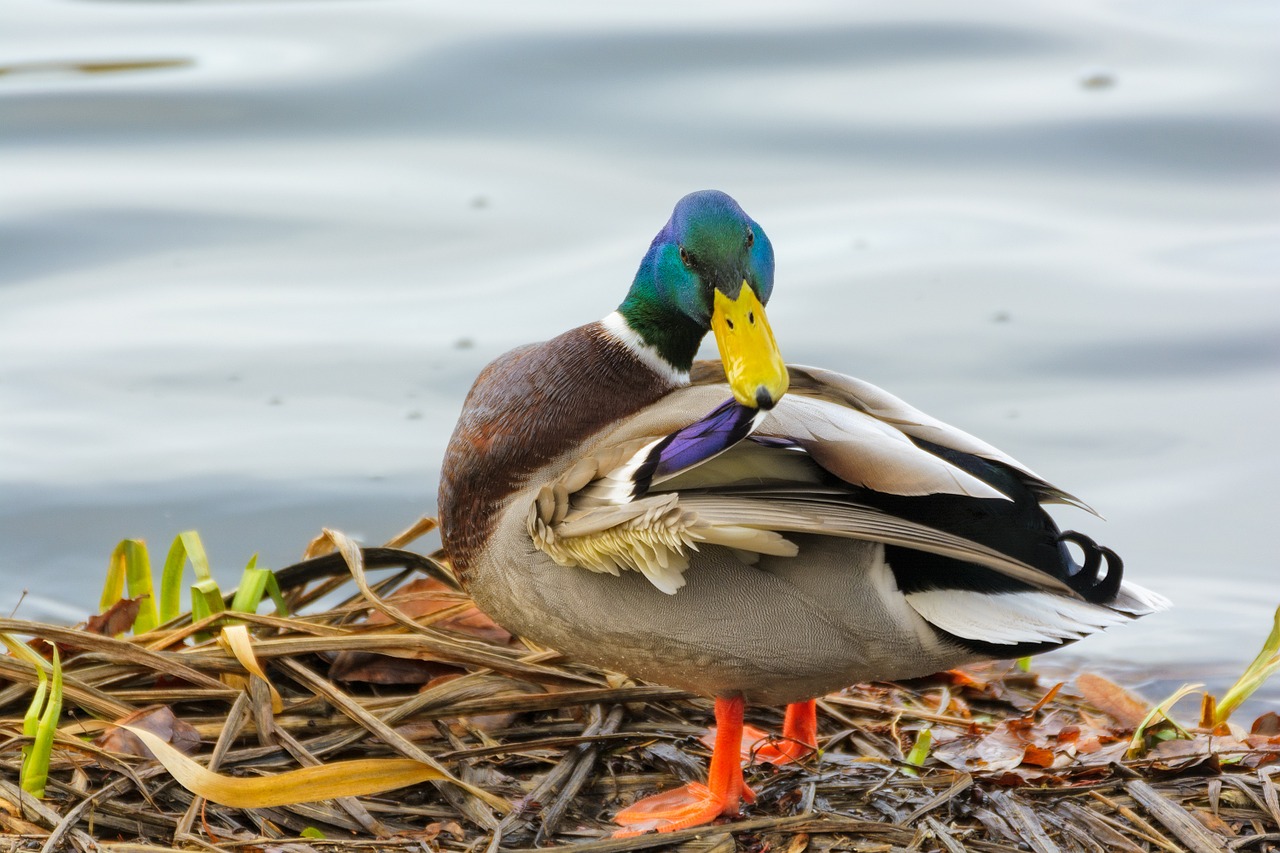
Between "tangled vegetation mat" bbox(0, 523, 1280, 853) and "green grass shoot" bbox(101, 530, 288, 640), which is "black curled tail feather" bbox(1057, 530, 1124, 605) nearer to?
"tangled vegetation mat" bbox(0, 523, 1280, 853)

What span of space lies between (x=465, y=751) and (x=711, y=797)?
45 centimetres

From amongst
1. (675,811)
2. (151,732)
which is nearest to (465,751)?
(675,811)

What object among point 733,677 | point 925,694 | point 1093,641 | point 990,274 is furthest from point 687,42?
point 733,677

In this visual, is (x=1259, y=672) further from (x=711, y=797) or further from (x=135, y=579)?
(x=135, y=579)

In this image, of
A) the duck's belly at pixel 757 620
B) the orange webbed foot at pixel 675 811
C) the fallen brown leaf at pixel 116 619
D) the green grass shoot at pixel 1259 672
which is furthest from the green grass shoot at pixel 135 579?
the green grass shoot at pixel 1259 672

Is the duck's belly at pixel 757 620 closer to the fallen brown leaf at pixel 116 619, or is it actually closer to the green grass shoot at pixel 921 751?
the green grass shoot at pixel 921 751

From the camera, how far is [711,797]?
2699 millimetres

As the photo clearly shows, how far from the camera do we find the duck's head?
8.26 feet

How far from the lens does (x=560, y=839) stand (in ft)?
8.55

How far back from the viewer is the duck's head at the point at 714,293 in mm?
2518

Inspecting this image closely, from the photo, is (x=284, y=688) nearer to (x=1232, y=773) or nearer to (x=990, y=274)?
(x=1232, y=773)

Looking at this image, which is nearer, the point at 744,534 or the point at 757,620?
→ the point at 744,534

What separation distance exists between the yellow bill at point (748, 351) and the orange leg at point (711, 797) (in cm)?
63

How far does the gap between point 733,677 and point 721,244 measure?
763mm
